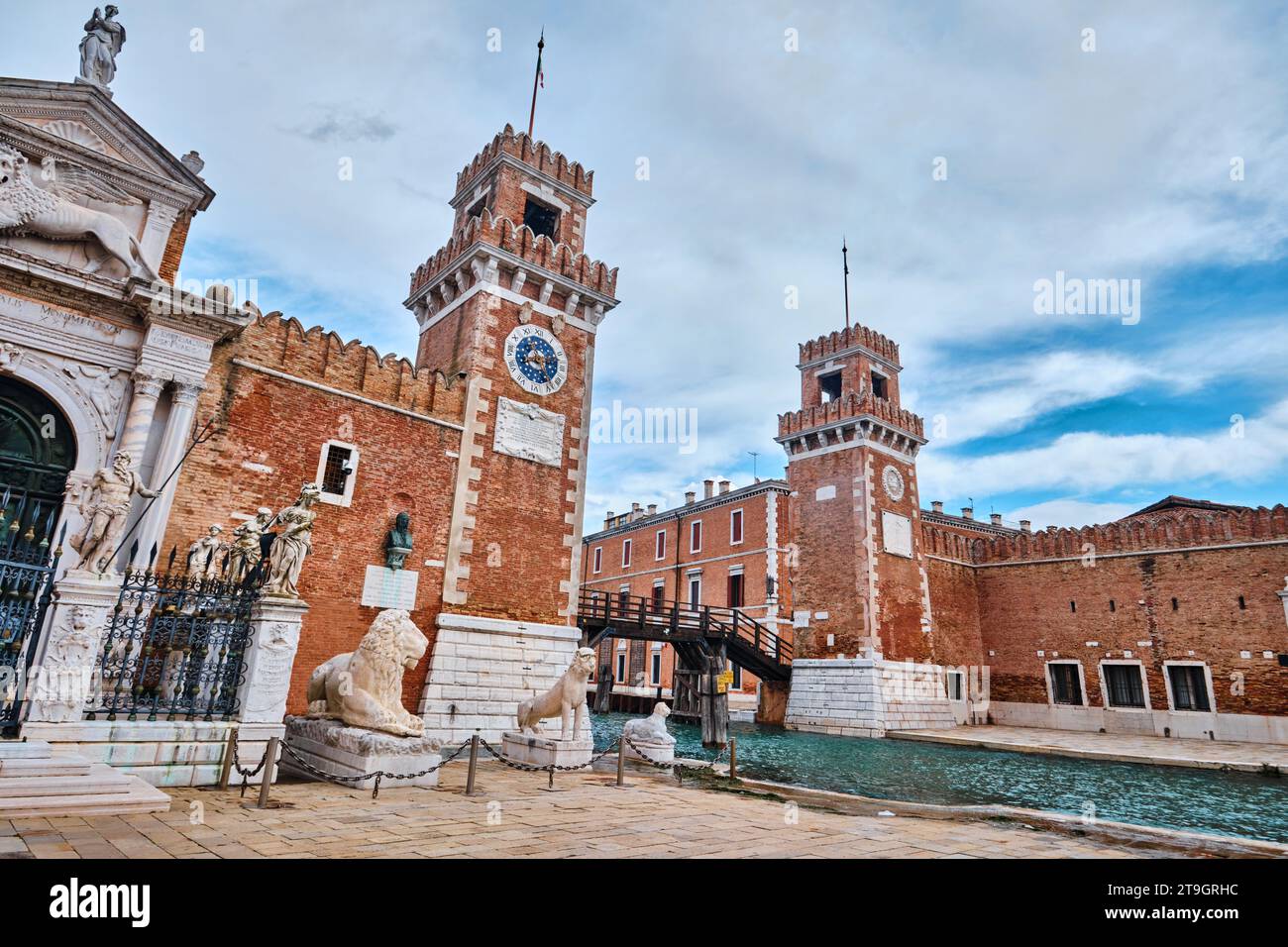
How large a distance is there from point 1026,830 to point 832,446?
2077 centimetres

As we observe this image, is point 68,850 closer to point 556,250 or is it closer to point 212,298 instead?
point 212,298

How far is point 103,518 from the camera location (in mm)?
7559

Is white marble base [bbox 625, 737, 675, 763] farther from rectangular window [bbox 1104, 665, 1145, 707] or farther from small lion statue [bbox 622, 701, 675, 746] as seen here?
rectangular window [bbox 1104, 665, 1145, 707]

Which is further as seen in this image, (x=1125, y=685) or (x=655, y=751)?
(x=1125, y=685)

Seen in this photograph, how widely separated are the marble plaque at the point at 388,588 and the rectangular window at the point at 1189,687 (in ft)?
81.4

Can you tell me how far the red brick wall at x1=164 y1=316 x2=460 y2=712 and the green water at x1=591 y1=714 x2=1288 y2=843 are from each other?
7.66 meters

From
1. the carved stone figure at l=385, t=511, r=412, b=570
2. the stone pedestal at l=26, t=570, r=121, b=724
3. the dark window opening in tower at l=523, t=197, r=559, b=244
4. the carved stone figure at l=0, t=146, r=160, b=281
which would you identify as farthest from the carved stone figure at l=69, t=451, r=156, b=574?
the dark window opening in tower at l=523, t=197, r=559, b=244

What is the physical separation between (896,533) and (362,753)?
74.4 ft

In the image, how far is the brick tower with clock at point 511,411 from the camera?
583 inches

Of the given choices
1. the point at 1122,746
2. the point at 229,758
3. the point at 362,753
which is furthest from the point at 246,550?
the point at 1122,746

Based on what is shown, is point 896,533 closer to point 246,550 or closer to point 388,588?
point 388,588

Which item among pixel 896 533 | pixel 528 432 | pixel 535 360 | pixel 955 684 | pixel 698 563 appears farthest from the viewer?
pixel 698 563
